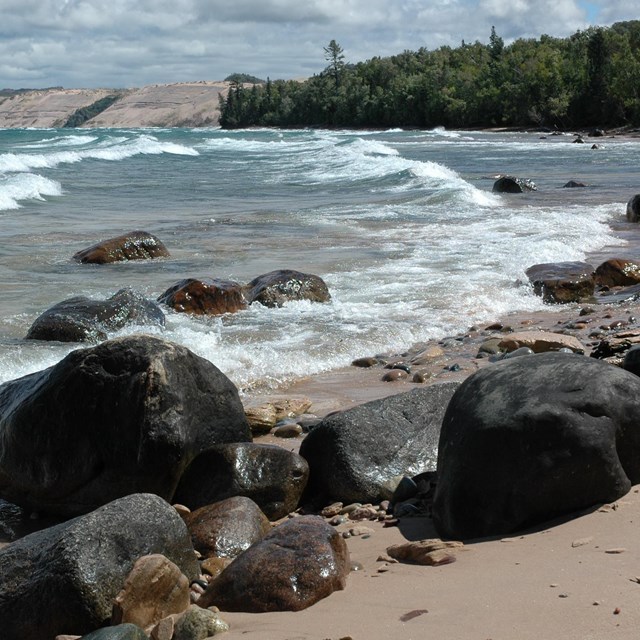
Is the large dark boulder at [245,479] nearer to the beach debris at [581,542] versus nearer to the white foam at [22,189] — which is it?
the beach debris at [581,542]

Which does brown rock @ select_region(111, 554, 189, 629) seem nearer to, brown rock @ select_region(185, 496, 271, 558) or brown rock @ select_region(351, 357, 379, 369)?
brown rock @ select_region(185, 496, 271, 558)

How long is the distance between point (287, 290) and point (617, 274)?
435 cm

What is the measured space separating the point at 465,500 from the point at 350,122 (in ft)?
375

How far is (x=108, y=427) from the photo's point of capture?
5332mm

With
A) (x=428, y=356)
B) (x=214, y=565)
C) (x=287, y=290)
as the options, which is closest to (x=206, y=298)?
(x=287, y=290)

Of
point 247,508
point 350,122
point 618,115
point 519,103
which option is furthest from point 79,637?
point 350,122

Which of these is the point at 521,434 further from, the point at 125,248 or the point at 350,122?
the point at 350,122

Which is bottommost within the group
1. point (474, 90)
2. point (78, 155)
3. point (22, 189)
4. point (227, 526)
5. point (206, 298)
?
point (227, 526)

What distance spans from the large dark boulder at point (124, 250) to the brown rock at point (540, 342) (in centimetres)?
705

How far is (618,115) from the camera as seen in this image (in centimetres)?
7662

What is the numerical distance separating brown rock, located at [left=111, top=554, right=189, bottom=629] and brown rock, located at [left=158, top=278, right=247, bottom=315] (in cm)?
670

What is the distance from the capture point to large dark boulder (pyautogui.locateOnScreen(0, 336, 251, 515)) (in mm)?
5281

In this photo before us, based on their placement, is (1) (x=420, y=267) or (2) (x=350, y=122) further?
(2) (x=350, y=122)

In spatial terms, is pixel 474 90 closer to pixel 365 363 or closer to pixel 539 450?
pixel 365 363
